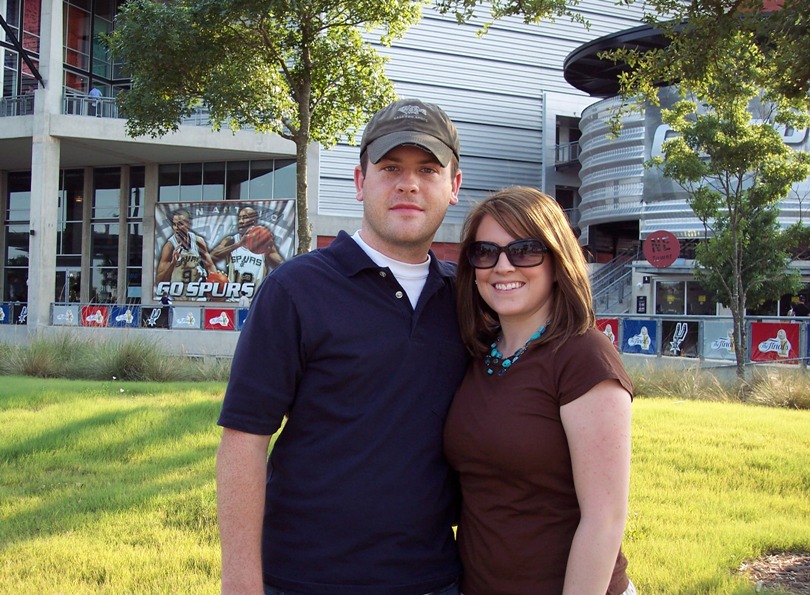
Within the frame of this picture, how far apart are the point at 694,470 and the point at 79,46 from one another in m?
37.2

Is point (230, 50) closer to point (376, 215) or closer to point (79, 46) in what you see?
point (376, 215)

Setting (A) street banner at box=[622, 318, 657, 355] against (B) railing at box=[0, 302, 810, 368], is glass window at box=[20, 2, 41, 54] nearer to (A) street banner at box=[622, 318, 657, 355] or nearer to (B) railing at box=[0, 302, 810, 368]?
(B) railing at box=[0, 302, 810, 368]

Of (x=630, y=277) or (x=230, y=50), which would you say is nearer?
(x=230, y=50)

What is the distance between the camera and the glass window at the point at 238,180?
34031 millimetres

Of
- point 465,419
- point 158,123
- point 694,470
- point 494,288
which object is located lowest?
point 694,470

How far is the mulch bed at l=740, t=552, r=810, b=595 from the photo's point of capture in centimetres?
426

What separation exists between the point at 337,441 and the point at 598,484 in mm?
736

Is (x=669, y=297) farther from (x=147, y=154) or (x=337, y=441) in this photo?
(x=337, y=441)

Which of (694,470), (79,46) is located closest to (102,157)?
(79,46)

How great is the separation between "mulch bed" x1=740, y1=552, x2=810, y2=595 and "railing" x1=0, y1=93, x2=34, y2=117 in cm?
3407

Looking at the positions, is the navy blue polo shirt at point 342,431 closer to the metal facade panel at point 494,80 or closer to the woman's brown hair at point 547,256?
the woman's brown hair at point 547,256

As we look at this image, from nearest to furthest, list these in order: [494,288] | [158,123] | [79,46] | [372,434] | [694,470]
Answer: [372,434] < [494,288] < [694,470] < [158,123] < [79,46]

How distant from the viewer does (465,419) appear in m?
2.27

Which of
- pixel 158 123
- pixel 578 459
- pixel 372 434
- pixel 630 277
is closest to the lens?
pixel 578 459
